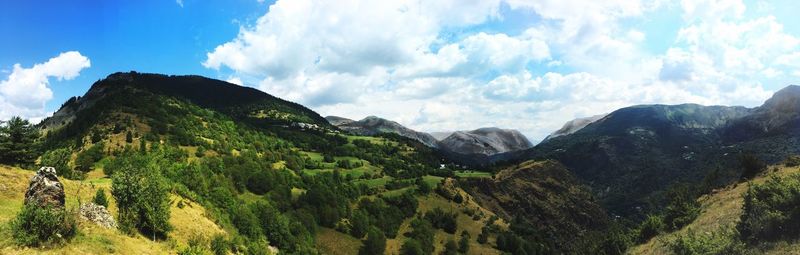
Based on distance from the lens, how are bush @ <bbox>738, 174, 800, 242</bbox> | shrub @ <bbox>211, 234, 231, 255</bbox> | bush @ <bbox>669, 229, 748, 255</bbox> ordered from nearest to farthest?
shrub @ <bbox>211, 234, 231, 255</bbox> → bush @ <bbox>738, 174, 800, 242</bbox> → bush @ <bbox>669, 229, 748, 255</bbox>

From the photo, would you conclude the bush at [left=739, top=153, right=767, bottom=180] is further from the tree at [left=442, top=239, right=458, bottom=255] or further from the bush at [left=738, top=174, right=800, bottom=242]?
the tree at [left=442, top=239, right=458, bottom=255]

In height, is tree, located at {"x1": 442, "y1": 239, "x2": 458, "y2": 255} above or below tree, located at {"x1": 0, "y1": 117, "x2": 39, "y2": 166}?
below

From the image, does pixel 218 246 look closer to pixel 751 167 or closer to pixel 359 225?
pixel 359 225

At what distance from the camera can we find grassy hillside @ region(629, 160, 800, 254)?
51688mm

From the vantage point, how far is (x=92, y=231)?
93.6 ft

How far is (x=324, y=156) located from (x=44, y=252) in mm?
170972

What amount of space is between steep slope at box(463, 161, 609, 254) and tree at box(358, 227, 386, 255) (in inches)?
2866

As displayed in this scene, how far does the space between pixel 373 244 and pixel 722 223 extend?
2411 inches

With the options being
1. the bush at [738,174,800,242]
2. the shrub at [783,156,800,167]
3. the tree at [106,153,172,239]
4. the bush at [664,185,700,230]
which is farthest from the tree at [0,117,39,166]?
the shrub at [783,156,800,167]

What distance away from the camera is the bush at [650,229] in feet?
303

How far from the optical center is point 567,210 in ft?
629

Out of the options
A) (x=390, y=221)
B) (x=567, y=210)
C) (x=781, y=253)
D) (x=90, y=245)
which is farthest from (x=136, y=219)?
(x=567, y=210)

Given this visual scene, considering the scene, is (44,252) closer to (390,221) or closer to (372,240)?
(372,240)

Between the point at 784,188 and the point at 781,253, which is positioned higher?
the point at 784,188
